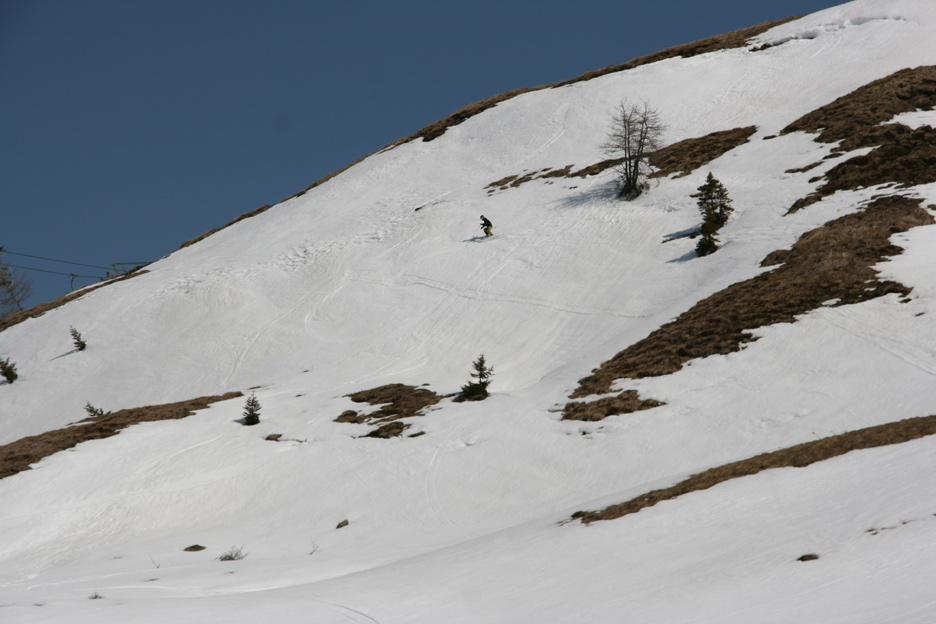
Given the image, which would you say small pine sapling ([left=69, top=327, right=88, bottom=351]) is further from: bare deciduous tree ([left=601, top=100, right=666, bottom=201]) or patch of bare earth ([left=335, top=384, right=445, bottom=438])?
bare deciduous tree ([left=601, top=100, right=666, bottom=201])

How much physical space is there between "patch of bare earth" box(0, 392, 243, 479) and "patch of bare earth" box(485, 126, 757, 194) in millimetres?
27062

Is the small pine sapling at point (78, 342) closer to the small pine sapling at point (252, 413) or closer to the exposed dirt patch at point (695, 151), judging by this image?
the small pine sapling at point (252, 413)

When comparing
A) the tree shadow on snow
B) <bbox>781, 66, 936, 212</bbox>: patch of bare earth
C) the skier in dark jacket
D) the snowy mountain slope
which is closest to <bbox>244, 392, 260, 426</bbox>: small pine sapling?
the snowy mountain slope

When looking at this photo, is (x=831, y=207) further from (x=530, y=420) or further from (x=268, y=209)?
(x=268, y=209)

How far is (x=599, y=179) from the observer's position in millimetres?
42031

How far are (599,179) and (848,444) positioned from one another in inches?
1296

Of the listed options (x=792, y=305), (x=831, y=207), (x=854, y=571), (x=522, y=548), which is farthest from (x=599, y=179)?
(x=854, y=571)

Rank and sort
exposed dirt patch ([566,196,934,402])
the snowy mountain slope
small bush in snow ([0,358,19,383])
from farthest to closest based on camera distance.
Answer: small bush in snow ([0,358,19,383]), exposed dirt patch ([566,196,934,402]), the snowy mountain slope

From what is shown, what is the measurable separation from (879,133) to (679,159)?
11.6 meters

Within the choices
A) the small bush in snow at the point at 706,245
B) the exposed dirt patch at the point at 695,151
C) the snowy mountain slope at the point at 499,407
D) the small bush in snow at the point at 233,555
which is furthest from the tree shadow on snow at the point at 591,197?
the small bush in snow at the point at 233,555

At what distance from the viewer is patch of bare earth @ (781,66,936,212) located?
91.5 feet

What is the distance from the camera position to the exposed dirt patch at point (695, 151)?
39719 millimetres

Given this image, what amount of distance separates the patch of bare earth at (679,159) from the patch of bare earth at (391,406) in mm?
23676

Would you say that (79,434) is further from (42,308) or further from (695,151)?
(695,151)
